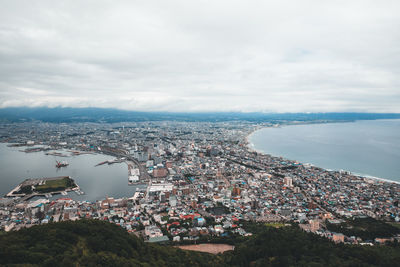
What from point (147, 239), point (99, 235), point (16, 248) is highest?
point (16, 248)

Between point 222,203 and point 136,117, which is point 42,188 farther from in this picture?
point 136,117

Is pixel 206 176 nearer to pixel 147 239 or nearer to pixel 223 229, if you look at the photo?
pixel 223 229

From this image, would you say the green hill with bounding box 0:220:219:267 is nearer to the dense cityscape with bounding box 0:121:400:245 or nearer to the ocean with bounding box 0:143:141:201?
the dense cityscape with bounding box 0:121:400:245

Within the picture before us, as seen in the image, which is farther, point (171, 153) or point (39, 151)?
point (39, 151)

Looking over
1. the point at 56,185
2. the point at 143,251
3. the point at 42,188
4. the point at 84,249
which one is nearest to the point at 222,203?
the point at 143,251

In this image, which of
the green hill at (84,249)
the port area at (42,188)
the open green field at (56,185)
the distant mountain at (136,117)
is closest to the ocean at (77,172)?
the port area at (42,188)

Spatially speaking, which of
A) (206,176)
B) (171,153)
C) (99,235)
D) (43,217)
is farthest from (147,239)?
(171,153)

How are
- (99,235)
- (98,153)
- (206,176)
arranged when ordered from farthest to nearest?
(98,153) → (206,176) → (99,235)

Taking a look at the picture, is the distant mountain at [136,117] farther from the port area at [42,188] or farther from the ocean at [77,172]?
the port area at [42,188]
